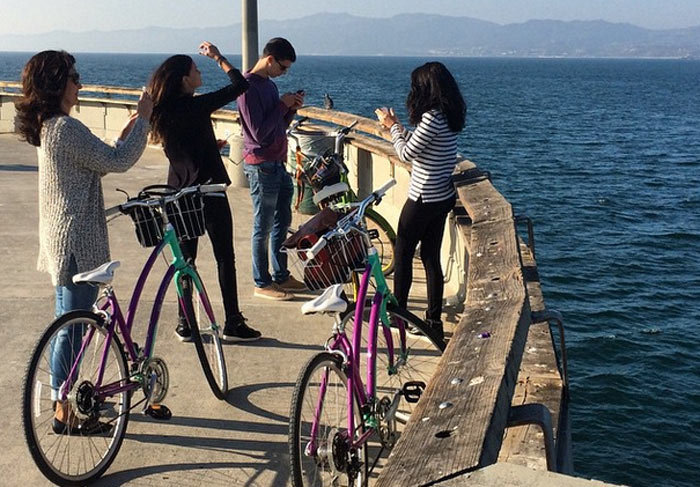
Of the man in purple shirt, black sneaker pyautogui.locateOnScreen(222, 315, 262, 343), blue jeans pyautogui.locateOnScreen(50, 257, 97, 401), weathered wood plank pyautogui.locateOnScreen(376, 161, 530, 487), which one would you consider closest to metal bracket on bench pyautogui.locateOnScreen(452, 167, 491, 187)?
the man in purple shirt

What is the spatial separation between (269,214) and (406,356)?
232 centimetres

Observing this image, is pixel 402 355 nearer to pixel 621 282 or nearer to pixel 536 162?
pixel 621 282

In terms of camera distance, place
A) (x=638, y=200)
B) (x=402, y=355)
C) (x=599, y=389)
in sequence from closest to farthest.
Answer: (x=402, y=355) → (x=599, y=389) → (x=638, y=200)

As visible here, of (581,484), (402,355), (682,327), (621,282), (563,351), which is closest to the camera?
(581,484)

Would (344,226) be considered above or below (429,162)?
below

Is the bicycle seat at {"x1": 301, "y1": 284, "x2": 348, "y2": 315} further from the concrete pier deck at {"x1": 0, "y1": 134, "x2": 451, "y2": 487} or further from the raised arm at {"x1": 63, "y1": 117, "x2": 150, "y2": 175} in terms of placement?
the raised arm at {"x1": 63, "y1": 117, "x2": 150, "y2": 175}

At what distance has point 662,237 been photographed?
20.8m

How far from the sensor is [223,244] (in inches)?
224

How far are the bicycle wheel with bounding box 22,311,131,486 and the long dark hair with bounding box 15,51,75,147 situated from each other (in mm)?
975

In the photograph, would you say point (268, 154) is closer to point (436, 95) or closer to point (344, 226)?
point (436, 95)

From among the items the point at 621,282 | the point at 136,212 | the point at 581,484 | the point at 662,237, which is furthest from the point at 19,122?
the point at 662,237

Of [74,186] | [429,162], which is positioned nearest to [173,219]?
[74,186]

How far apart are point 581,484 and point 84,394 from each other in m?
2.72

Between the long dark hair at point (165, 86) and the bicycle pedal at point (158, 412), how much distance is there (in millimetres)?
1802
